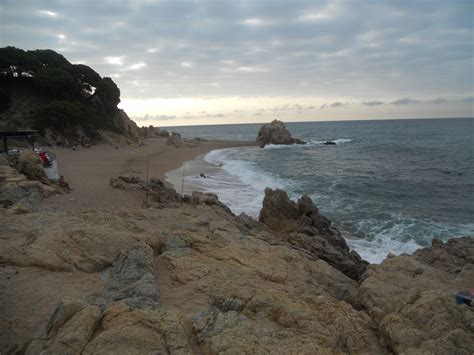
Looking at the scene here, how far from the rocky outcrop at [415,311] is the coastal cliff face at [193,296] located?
0.06 ft

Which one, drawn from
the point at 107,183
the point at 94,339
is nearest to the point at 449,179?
the point at 107,183

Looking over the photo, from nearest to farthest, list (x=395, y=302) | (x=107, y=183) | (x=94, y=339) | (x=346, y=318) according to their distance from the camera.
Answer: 1. (x=94, y=339)
2. (x=346, y=318)
3. (x=395, y=302)
4. (x=107, y=183)

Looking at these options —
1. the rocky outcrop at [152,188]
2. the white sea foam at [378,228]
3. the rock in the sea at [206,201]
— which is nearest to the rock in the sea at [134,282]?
the rock in the sea at [206,201]

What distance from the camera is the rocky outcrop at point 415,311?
192 inches

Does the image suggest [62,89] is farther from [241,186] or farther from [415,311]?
[415,311]

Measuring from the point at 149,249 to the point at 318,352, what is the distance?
4352mm

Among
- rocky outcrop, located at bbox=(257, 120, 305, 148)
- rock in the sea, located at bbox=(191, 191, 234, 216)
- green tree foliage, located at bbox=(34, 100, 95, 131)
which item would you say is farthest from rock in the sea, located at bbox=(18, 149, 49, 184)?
rocky outcrop, located at bbox=(257, 120, 305, 148)

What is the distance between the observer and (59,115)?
143 ft

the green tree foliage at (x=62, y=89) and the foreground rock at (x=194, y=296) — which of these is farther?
the green tree foliage at (x=62, y=89)

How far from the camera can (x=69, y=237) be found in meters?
7.85

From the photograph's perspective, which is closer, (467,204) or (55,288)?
(55,288)

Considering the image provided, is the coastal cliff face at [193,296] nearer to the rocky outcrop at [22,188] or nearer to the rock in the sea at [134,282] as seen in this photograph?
the rock in the sea at [134,282]

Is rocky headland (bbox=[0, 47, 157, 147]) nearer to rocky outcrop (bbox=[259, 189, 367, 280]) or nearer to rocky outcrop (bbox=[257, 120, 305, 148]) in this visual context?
rocky outcrop (bbox=[257, 120, 305, 148])

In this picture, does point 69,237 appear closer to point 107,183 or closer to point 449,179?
point 107,183
